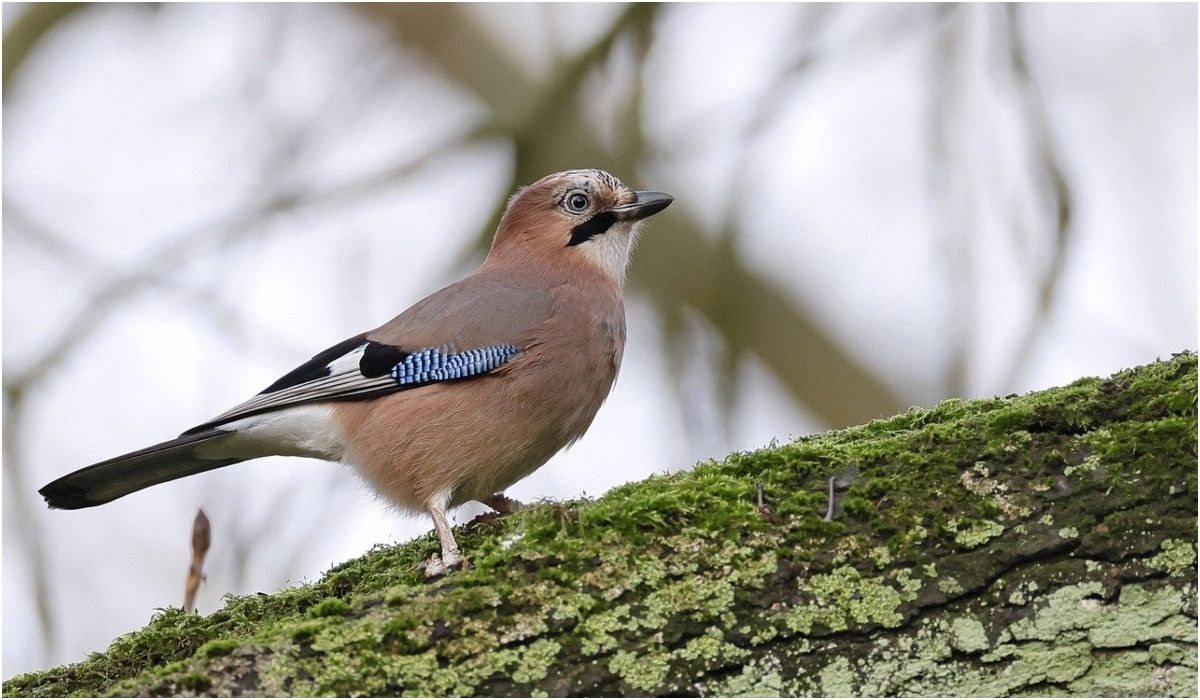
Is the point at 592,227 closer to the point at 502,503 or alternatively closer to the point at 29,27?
the point at 502,503

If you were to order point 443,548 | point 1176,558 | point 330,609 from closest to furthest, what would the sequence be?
point 1176,558 → point 330,609 → point 443,548

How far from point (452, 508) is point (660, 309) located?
346 cm

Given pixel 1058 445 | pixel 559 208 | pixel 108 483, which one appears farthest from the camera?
pixel 559 208

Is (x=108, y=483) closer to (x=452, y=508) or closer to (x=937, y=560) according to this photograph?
(x=452, y=508)

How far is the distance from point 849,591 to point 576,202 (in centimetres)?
393

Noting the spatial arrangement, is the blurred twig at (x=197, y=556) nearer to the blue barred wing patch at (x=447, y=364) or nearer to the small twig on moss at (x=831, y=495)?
the blue barred wing patch at (x=447, y=364)

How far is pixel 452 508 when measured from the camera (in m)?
5.39

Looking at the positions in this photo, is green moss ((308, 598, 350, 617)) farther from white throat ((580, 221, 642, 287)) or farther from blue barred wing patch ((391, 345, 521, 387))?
white throat ((580, 221, 642, 287))

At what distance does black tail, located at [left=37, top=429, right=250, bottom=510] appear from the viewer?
5.15 meters

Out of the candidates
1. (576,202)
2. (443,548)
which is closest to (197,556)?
(443,548)

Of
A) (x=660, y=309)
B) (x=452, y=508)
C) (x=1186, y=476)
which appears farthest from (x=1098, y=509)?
(x=660, y=309)

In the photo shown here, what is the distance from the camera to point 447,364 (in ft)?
17.8

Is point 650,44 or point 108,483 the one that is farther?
point 650,44

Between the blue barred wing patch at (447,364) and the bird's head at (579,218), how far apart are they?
115 cm
